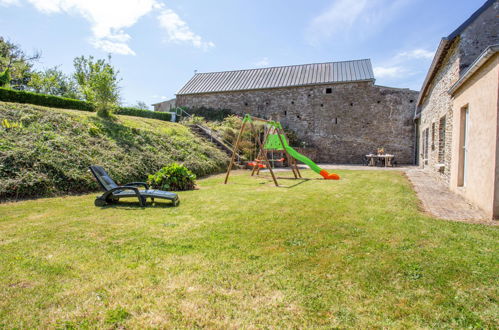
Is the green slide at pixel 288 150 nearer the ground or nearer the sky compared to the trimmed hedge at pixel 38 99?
nearer the ground

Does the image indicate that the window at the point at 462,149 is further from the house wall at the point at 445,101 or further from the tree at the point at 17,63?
the tree at the point at 17,63

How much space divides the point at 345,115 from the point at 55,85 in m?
32.1

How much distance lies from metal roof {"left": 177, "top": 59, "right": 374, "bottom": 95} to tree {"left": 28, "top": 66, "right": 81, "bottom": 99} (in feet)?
46.2

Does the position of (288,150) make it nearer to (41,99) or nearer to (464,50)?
(464,50)

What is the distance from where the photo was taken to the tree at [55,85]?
1162 inches

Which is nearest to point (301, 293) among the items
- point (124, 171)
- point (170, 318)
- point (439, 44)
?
point (170, 318)

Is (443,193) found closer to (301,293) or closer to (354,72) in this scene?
(301,293)

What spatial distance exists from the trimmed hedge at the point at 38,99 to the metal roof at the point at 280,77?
39.9ft

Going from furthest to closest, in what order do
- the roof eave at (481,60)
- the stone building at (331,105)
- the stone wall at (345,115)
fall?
the stone building at (331,105) → the stone wall at (345,115) → the roof eave at (481,60)

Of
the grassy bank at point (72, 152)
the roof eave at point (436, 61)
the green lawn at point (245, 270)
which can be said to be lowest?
the green lawn at point (245, 270)

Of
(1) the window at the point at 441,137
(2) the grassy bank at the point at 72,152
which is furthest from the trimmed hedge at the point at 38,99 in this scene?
(1) the window at the point at 441,137

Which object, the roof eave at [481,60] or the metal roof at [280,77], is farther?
the metal roof at [280,77]

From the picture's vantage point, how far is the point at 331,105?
69.3ft

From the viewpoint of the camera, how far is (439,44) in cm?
844
